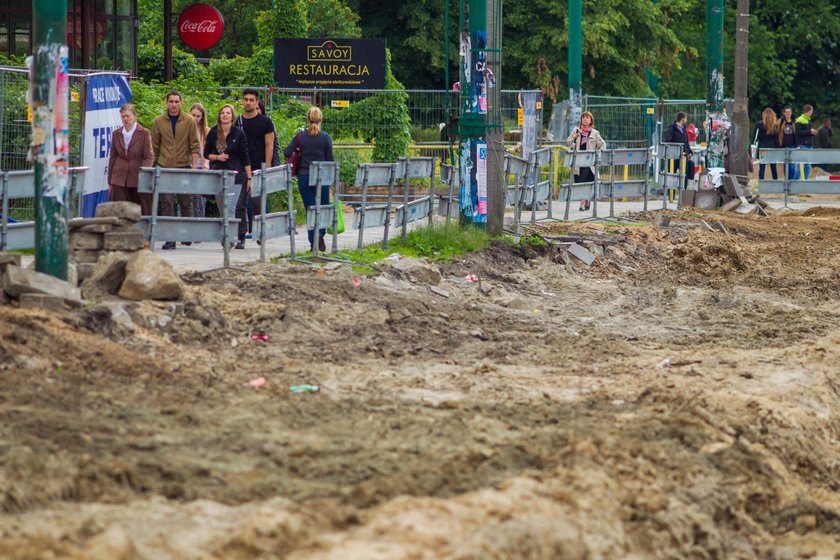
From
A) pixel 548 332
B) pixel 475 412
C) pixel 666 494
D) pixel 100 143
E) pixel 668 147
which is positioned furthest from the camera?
pixel 668 147

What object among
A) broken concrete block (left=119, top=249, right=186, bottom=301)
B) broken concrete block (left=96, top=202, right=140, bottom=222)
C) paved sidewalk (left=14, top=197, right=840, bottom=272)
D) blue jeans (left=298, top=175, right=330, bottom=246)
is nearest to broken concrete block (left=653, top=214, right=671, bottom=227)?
paved sidewalk (left=14, top=197, right=840, bottom=272)

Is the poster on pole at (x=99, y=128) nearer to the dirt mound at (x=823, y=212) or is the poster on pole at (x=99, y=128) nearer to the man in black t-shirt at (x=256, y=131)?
the man in black t-shirt at (x=256, y=131)

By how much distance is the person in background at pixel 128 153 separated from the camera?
15125mm

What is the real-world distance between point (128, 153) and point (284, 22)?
733 inches

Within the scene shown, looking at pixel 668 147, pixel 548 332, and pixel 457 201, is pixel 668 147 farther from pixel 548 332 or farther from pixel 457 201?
pixel 548 332

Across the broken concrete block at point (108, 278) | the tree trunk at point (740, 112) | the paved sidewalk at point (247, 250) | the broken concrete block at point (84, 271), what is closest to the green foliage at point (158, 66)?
the paved sidewalk at point (247, 250)

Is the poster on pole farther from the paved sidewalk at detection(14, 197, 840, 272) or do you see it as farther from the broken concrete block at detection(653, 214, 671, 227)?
the broken concrete block at detection(653, 214, 671, 227)

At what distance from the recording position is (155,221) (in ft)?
44.1

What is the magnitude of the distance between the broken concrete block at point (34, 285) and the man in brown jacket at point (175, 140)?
5460mm

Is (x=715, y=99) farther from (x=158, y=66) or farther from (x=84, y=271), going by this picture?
(x=84, y=271)

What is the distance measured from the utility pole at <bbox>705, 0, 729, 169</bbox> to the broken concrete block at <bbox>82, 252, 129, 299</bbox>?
17.6 m

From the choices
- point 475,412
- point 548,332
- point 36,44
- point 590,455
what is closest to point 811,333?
point 548,332

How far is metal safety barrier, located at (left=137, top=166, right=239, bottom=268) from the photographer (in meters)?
13.4

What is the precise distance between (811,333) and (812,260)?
20.4 ft
